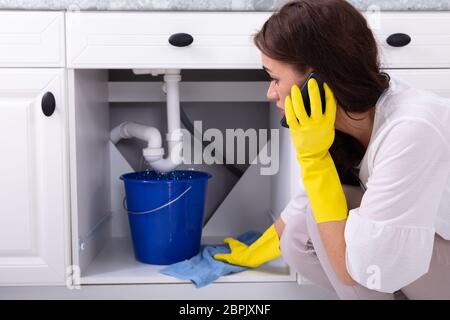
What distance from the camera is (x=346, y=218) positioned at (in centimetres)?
95

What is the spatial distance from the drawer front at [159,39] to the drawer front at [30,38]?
3cm

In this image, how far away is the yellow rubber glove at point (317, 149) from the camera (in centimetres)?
91

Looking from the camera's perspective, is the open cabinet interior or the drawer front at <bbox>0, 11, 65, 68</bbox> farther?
the open cabinet interior

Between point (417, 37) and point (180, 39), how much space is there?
56 cm

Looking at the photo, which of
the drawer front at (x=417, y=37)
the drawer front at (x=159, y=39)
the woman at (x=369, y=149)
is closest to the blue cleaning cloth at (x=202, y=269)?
the woman at (x=369, y=149)

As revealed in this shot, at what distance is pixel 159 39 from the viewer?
4.09 ft

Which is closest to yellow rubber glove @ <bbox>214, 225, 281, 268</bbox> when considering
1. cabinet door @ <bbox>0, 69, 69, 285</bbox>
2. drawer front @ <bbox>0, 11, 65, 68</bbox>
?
cabinet door @ <bbox>0, 69, 69, 285</bbox>

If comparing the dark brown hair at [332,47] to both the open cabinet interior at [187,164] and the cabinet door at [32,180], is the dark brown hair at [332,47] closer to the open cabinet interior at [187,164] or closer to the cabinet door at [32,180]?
the open cabinet interior at [187,164]

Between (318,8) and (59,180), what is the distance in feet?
2.38

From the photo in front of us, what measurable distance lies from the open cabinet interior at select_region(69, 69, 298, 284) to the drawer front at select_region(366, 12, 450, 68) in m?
0.34

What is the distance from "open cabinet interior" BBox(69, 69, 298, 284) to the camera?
143 cm

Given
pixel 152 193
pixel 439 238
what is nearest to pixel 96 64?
pixel 152 193

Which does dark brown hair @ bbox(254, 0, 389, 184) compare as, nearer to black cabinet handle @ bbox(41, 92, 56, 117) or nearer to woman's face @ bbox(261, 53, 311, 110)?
woman's face @ bbox(261, 53, 311, 110)

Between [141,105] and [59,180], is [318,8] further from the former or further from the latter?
[141,105]
